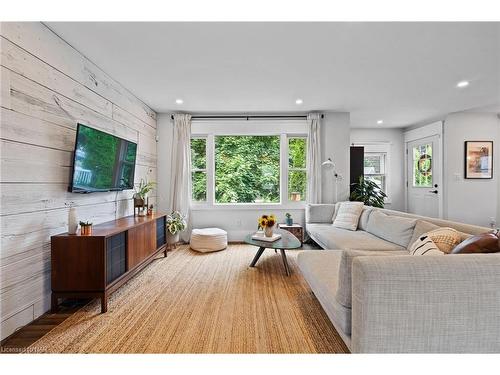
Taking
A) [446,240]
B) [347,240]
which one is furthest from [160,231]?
[446,240]

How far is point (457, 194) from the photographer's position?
4.71 meters

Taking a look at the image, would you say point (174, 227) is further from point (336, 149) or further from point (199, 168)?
point (336, 149)

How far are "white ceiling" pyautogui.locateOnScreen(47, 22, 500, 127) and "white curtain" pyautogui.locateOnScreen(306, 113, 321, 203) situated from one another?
0.46 m

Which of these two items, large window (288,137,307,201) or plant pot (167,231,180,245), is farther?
large window (288,137,307,201)

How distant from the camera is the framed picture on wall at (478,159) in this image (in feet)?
15.4

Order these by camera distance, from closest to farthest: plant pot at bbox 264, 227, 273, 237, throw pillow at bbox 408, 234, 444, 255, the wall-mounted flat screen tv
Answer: throw pillow at bbox 408, 234, 444, 255, the wall-mounted flat screen tv, plant pot at bbox 264, 227, 273, 237

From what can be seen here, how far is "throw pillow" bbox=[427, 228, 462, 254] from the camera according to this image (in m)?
1.71

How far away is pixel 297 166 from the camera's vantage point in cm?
480

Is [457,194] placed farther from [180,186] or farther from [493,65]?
[180,186]

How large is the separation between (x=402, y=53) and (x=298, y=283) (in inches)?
104

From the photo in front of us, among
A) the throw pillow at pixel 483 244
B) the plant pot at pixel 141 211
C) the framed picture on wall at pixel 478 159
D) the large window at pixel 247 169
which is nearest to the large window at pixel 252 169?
the large window at pixel 247 169

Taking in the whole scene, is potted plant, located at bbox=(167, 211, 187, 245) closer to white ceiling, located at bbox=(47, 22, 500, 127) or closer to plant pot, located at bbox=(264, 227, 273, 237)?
plant pot, located at bbox=(264, 227, 273, 237)

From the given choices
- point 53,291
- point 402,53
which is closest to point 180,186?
point 53,291

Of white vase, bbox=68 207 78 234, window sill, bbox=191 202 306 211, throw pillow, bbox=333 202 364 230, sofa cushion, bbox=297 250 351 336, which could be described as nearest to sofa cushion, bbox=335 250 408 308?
sofa cushion, bbox=297 250 351 336
